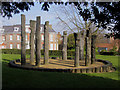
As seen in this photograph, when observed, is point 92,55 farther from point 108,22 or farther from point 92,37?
point 108,22

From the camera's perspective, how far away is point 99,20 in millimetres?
5539

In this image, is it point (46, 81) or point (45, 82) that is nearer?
point (45, 82)

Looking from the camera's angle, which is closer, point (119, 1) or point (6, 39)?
point (119, 1)

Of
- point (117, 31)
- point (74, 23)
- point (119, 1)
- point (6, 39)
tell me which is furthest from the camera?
point (6, 39)

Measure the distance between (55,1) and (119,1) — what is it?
3479 millimetres

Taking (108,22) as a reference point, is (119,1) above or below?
above

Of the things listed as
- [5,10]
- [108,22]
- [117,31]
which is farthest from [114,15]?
[5,10]

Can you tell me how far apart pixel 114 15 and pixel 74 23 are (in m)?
21.1

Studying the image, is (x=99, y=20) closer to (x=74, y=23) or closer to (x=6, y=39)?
(x=74, y=23)

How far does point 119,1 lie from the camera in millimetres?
5250

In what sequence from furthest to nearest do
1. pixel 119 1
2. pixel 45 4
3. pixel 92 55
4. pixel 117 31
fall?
pixel 92 55 → pixel 45 4 → pixel 117 31 → pixel 119 1

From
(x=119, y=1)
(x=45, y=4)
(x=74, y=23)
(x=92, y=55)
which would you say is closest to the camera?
(x=119, y=1)

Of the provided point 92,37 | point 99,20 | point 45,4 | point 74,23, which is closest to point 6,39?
point 74,23

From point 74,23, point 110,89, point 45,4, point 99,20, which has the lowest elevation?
point 110,89
